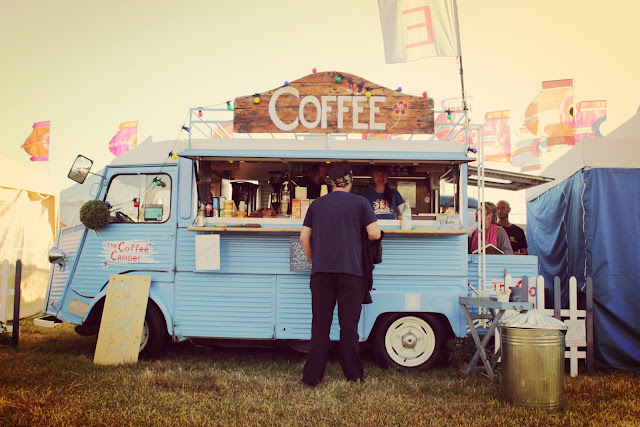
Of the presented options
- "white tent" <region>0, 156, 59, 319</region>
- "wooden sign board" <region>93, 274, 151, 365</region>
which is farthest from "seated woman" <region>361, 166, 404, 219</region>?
"white tent" <region>0, 156, 59, 319</region>

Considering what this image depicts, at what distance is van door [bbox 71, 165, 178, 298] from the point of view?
19.7ft

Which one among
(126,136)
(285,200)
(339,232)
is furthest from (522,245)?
(126,136)

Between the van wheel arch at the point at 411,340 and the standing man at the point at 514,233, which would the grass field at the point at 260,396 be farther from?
the standing man at the point at 514,233

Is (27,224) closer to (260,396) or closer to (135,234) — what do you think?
(135,234)

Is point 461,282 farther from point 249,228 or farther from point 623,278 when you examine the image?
point 249,228

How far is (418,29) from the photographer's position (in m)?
7.70

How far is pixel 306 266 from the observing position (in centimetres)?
580

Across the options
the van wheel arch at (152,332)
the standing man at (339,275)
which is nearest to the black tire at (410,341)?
the standing man at (339,275)

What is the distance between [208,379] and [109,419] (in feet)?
4.33

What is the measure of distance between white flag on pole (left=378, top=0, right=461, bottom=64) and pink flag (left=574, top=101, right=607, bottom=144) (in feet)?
37.6

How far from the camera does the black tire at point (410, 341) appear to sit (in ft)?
18.6

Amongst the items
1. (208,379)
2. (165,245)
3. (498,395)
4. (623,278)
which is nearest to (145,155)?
(165,245)

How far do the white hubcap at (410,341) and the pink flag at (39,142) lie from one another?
19977 millimetres

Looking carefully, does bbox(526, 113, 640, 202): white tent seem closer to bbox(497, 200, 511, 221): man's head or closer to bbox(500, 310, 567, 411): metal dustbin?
bbox(497, 200, 511, 221): man's head
